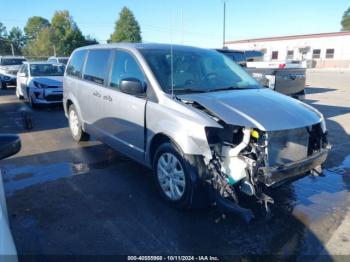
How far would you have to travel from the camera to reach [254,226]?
3.38 m

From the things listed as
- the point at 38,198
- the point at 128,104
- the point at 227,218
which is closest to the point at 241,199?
the point at 227,218

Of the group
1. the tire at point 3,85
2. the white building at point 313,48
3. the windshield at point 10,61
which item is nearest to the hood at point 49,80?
the tire at point 3,85

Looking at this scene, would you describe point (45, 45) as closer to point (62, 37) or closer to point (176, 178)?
point (62, 37)

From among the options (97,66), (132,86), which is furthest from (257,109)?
(97,66)

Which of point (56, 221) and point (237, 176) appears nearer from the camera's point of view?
point (237, 176)

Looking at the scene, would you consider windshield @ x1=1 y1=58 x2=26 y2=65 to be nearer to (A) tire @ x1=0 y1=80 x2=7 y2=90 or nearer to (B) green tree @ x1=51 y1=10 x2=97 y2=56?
(A) tire @ x1=0 y1=80 x2=7 y2=90

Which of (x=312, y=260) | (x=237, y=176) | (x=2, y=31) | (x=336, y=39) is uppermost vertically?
(x=2, y=31)

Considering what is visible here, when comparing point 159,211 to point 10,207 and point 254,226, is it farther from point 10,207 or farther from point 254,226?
point 10,207

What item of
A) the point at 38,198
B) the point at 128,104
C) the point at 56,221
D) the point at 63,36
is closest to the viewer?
the point at 56,221

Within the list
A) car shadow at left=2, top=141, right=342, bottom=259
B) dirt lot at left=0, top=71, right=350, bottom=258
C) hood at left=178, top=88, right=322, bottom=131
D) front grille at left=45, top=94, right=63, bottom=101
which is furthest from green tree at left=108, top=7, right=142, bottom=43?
hood at left=178, top=88, right=322, bottom=131

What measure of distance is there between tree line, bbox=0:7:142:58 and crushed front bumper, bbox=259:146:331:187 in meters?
57.7

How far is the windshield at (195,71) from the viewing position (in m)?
4.05

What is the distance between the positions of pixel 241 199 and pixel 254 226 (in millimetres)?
450

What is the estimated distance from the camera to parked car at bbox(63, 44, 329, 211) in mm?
3201
